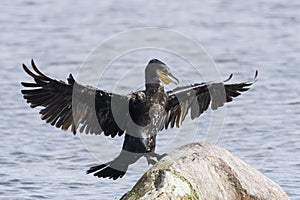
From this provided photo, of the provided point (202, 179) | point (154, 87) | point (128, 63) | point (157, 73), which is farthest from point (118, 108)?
point (128, 63)

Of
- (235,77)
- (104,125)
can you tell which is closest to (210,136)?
(235,77)

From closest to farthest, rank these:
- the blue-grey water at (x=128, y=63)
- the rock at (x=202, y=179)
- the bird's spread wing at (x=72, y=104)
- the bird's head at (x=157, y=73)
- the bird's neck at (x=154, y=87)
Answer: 1. the rock at (x=202, y=179)
2. the bird's spread wing at (x=72, y=104)
3. the bird's neck at (x=154, y=87)
4. the bird's head at (x=157, y=73)
5. the blue-grey water at (x=128, y=63)

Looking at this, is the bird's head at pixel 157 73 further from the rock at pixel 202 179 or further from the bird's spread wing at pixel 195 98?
the rock at pixel 202 179

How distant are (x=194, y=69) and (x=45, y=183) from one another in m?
5.18

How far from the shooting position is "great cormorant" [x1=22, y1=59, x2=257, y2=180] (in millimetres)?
8023

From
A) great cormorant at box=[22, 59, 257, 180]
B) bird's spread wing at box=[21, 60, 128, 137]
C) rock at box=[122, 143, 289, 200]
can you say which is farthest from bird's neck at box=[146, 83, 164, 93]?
rock at box=[122, 143, 289, 200]

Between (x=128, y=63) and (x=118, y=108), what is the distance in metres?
6.26

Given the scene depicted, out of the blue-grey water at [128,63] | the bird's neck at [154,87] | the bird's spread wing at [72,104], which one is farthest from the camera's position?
the blue-grey water at [128,63]

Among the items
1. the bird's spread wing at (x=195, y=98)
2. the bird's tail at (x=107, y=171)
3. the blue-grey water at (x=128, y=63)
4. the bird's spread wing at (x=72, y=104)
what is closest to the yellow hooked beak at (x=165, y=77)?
the bird's spread wing at (x=195, y=98)

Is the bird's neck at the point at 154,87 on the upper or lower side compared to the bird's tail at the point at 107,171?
upper

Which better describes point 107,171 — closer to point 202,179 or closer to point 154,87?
point 154,87

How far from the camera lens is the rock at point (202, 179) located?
6.73 meters

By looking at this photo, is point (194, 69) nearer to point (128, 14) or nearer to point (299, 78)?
point (299, 78)

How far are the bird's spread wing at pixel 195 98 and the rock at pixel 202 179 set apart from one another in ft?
4.17
